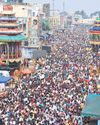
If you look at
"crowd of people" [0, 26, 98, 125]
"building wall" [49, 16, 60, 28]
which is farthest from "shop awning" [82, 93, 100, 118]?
"building wall" [49, 16, 60, 28]


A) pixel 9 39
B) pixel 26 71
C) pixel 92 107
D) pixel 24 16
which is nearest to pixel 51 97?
pixel 92 107

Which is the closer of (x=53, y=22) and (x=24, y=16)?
(x=24, y=16)

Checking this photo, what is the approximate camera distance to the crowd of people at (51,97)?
96.9 ft

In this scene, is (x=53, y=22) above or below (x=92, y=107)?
below

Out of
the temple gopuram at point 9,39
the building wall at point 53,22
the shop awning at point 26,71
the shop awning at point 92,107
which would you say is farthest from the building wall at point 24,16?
the building wall at point 53,22

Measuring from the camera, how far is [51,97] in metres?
35.7

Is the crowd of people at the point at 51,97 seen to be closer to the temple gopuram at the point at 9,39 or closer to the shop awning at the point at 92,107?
the shop awning at the point at 92,107

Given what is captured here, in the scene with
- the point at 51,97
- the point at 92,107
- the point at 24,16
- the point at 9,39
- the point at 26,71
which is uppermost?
the point at 24,16

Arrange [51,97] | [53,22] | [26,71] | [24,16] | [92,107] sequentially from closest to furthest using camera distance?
[92,107]
[51,97]
[26,71]
[24,16]
[53,22]

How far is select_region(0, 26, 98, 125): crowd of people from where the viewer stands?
29.5 meters

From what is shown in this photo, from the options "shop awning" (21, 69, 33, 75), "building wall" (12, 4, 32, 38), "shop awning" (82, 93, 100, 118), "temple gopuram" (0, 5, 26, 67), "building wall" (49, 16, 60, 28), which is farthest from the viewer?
"building wall" (49, 16, 60, 28)

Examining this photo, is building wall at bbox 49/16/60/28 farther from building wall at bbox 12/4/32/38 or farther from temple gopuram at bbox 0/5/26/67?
temple gopuram at bbox 0/5/26/67

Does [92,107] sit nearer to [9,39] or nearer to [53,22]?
[9,39]

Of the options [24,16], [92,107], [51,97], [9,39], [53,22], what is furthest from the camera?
[53,22]
